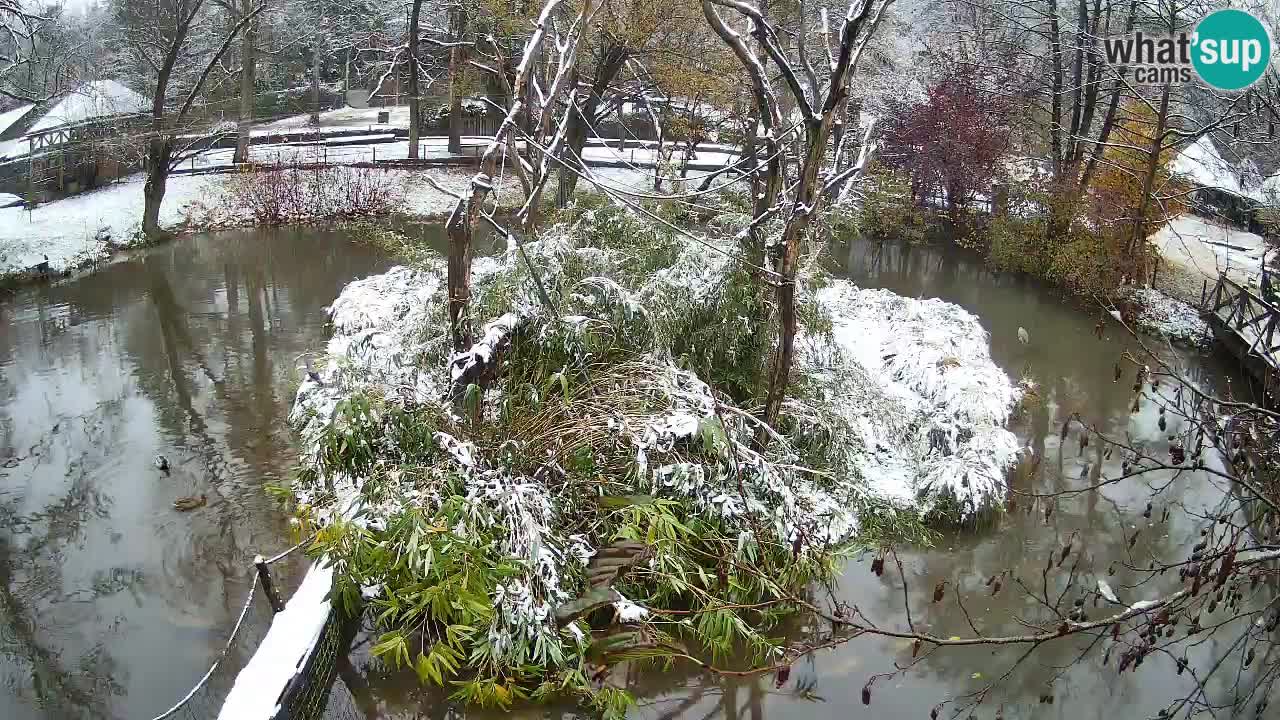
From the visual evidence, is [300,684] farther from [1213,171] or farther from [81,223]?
[1213,171]

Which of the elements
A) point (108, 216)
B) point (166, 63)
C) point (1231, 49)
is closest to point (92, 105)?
point (108, 216)

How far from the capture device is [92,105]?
21781 millimetres

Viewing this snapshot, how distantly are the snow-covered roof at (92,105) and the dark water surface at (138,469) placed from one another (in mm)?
5405

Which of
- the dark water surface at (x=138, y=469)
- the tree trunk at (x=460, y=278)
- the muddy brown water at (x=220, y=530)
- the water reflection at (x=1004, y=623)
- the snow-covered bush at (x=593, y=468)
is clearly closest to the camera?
the snow-covered bush at (x=593, y=468)

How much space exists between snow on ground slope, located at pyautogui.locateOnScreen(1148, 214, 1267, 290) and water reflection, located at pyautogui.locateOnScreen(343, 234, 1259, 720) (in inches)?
199

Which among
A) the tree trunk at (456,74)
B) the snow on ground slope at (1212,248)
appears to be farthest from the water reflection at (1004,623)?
the tree trunk at (456,74)

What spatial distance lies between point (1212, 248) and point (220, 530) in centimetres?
1613

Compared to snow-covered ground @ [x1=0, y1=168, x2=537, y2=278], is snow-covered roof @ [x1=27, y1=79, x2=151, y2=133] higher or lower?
higher

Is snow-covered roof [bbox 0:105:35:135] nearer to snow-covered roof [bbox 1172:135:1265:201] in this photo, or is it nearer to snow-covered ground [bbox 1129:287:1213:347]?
snow-covered ground [bbox 1129:287:1213:347]

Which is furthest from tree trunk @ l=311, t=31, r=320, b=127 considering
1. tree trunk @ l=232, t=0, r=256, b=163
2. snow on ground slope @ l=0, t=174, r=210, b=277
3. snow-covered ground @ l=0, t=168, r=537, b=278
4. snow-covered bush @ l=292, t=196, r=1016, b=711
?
snow-covered bush @ l=292, t=196, r=1016, b=711

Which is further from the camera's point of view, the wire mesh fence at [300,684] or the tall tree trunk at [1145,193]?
the tall tree trunk at [1145,193]

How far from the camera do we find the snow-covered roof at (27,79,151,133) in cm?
2012

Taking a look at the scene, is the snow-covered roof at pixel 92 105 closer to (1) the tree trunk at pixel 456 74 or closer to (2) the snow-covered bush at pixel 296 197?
(2) the snow-covered bush at pixel 296 197

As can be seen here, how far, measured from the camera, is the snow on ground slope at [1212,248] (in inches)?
657
